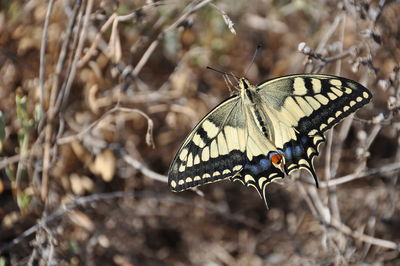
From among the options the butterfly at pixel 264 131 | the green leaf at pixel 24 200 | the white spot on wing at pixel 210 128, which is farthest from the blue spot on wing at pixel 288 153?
the green leaf at pixel 24 200

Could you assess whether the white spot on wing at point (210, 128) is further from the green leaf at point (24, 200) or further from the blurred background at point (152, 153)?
the green leaf at point (24, 200)

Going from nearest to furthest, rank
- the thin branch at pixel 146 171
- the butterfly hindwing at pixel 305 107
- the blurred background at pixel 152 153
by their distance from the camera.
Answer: the butterfly hindwing at pixel 305 107 → the thin branch at pixel 146 171 → the blurred background at pixel 152 153

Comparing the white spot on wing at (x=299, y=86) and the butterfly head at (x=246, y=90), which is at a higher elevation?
the white spot on wing at (x=299, y=86)

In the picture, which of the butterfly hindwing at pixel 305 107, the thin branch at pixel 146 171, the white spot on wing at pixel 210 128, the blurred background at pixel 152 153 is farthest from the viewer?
the blurred background at pixel 152 153

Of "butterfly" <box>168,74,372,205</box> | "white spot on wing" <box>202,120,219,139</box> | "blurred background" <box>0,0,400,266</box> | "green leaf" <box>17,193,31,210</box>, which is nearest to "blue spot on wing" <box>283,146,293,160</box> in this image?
"butterfly" <box>168,74,372,205</box>

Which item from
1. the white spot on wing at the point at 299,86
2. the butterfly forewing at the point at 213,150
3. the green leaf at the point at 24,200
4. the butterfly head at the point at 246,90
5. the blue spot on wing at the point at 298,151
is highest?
the white spot on wing at the point at 299,86

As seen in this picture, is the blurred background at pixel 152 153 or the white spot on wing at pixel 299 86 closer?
the white spot on wing at pixel 299 86
